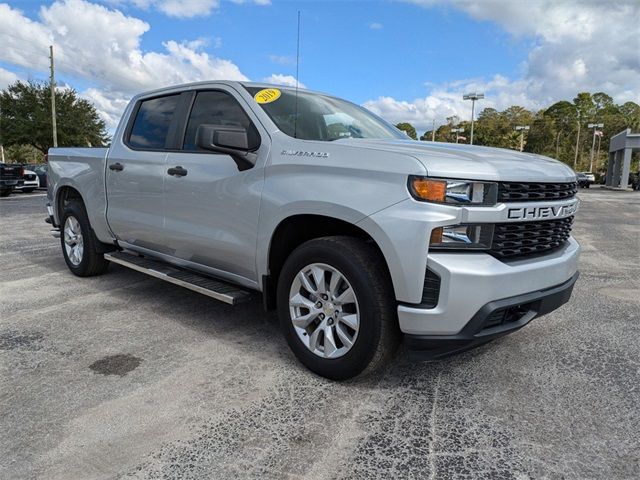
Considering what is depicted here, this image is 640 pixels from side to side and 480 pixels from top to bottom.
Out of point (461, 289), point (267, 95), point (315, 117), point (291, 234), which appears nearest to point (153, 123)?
point (267, 95)

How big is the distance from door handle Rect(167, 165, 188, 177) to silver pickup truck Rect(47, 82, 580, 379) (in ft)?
0.04

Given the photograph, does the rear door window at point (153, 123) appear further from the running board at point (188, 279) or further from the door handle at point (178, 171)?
the running board at point (188, 279)

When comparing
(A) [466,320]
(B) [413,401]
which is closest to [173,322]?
(B) [413,401]

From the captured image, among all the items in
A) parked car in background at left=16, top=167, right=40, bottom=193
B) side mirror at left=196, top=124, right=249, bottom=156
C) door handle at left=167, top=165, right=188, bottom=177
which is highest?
side mirror at left=196, top=124, right=249, bottom=156

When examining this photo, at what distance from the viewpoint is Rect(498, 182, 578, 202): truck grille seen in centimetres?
272

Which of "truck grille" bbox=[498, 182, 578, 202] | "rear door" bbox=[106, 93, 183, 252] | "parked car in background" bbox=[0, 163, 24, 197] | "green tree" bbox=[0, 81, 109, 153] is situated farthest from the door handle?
"green tree" bbox=[0, 81, 109, 153]

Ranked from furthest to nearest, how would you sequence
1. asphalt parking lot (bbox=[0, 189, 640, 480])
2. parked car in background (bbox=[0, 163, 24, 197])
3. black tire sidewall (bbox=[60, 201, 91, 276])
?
1. parked car in background (bbox=[0, 163, 24, 197])
2. black tire sidewall (bbox=[60, 201, 91, 276])
3. asphalt parking lot (bbox=[0, 189, 640, 480])

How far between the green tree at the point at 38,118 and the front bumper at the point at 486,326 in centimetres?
4076

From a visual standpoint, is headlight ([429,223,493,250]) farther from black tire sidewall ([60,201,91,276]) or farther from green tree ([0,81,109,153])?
green tree ([0,81,109,153])

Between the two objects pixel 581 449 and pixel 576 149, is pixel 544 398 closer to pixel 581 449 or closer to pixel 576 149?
pixel 581 449

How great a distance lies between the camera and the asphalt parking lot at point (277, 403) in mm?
2314

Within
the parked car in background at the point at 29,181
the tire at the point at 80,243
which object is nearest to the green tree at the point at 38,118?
the parked car in background at the point at 29,181

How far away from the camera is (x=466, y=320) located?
2.62 meters

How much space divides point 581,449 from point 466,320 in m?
0.80
